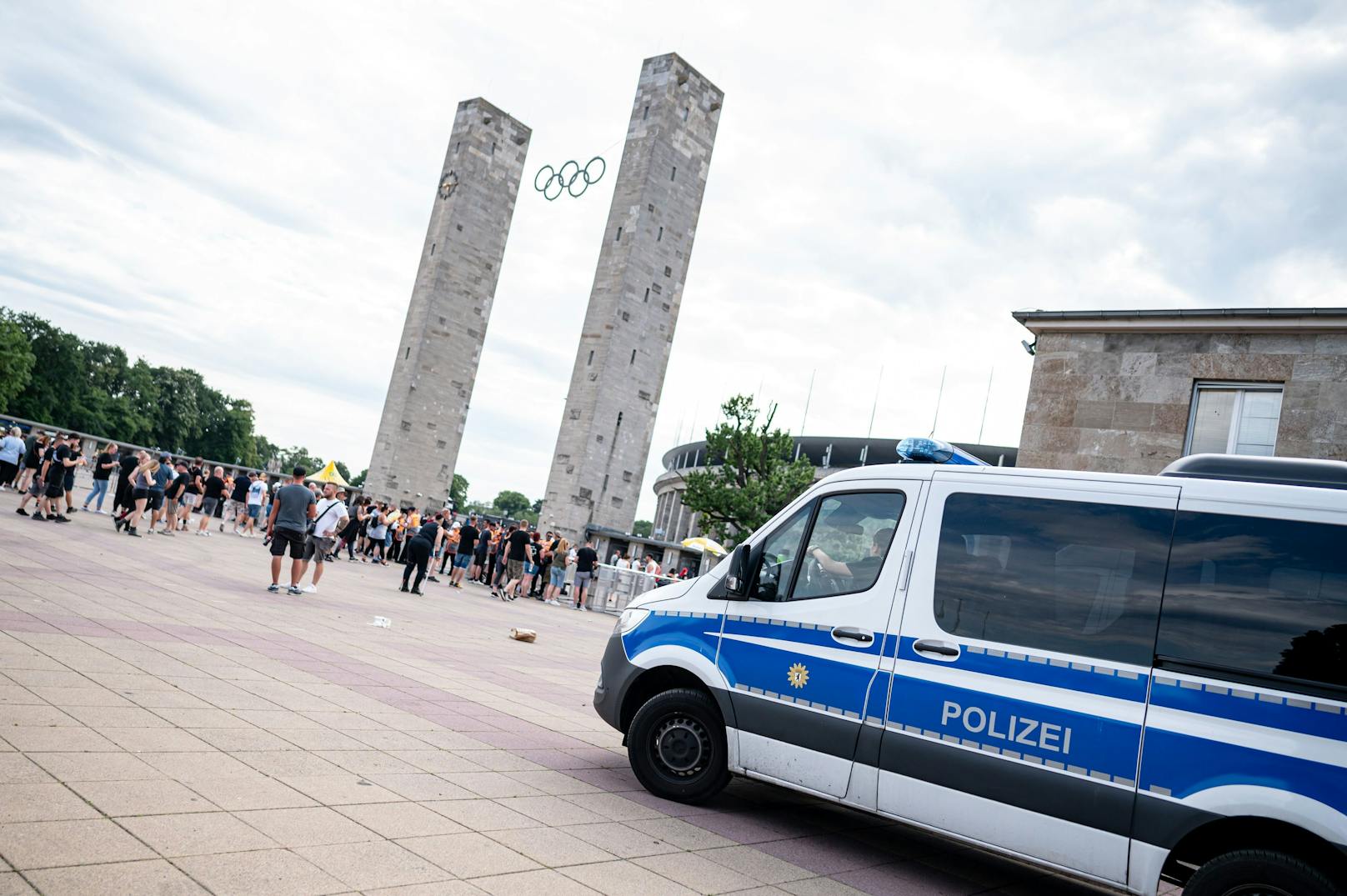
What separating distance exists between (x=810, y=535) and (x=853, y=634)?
2.55 ft

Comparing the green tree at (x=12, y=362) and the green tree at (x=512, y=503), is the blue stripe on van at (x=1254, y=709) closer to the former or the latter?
the green tree at (x=12, y=362)

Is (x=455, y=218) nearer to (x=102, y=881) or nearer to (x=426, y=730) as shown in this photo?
(x=426, y=730)

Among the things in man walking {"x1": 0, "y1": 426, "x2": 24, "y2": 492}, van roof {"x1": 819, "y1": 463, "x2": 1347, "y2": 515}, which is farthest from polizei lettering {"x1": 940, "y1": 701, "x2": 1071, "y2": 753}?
man walking {"x1": 0, "y1": 426, "x2": 24, "y2": 492}

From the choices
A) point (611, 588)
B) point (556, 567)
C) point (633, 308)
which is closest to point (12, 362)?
point (633, 308)

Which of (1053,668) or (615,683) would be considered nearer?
(1053,668)

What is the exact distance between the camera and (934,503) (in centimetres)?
600

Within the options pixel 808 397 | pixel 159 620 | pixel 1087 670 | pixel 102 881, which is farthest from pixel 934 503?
pixel 808 397

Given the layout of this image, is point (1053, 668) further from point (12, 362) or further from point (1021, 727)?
point (12, 362)

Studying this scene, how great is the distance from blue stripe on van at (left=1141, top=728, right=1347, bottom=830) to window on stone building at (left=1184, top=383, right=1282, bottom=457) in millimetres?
10016

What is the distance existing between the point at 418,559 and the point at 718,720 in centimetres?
1385

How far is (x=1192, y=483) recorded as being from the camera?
205 inches

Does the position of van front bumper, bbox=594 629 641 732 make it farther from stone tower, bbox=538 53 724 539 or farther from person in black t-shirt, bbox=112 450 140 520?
stone tower, bbox=538 53 724 539

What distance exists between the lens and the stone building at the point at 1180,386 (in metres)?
13.2

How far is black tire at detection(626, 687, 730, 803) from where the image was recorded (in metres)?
6.43
